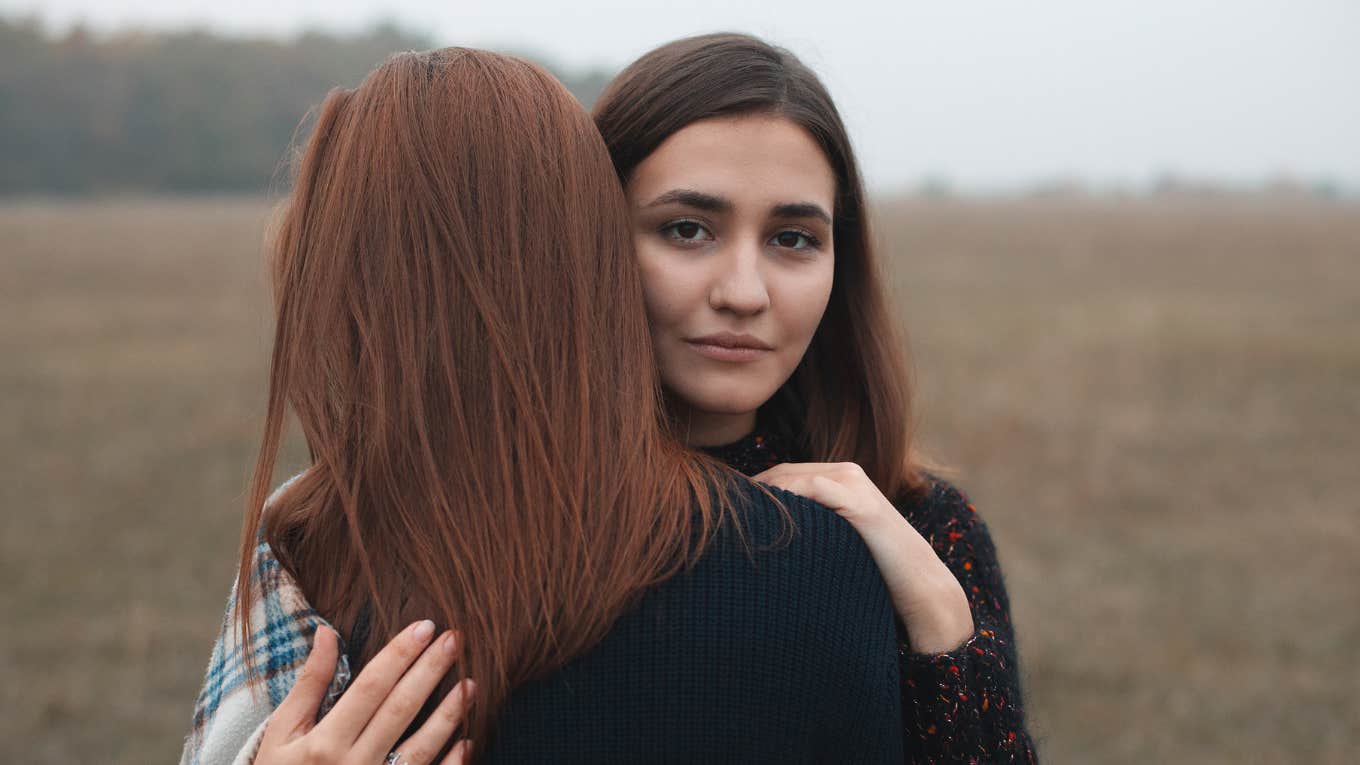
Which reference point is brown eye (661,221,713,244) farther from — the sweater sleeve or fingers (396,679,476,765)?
fingers (396,679,476,765)

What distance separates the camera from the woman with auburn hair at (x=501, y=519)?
153 centimetres

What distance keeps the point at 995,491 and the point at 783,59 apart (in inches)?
309

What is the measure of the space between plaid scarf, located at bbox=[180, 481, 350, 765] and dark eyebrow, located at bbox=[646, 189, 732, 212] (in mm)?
873

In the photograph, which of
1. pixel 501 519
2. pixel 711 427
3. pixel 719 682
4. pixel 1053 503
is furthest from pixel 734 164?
pixel 1053 503

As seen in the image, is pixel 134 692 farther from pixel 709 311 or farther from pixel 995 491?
pixel 995 491

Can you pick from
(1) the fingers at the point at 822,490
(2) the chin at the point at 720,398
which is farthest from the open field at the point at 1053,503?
(1) the fingers at the point at 822,490

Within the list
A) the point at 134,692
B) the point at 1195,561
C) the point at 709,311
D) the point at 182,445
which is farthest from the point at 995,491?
the point at 709,311

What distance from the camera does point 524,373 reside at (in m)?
1.61

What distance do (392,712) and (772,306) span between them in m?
0.94

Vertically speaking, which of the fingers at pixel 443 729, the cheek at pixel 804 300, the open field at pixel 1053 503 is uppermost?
the cheek at pixel 804 300

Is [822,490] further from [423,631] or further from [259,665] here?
[259,665]

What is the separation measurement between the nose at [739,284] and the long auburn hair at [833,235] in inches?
10.0

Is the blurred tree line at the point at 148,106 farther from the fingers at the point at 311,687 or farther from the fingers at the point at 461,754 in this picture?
the fingers at the point at 461,754

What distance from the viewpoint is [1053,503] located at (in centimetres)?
916
